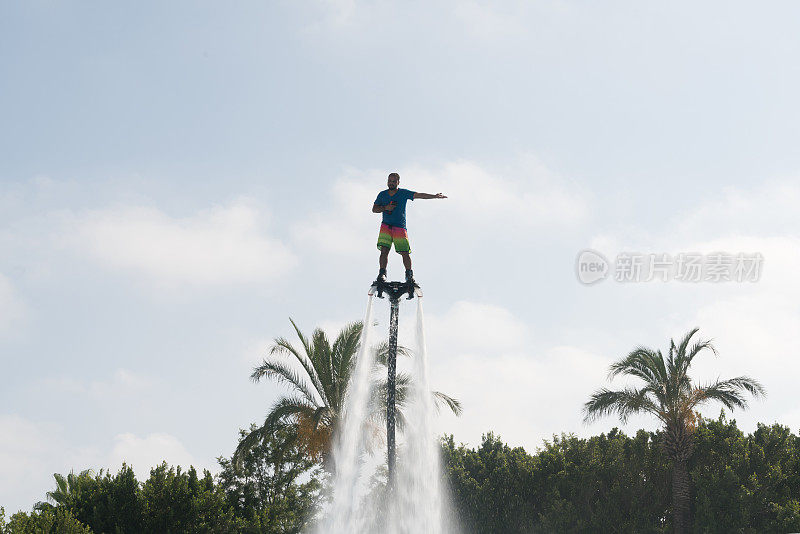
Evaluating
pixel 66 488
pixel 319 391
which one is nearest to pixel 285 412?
pixel 319 391

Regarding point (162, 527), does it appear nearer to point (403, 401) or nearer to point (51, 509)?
point (51, 509)

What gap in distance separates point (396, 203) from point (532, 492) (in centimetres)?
2186

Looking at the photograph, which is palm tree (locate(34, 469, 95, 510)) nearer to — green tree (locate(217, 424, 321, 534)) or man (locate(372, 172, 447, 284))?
green tree (locate(217, 424, 321, 534))

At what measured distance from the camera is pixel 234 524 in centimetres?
2795

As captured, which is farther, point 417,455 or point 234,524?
point 234,524

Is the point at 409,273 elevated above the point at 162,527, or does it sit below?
above

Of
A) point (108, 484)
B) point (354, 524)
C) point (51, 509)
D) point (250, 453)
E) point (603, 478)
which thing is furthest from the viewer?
point (250, 453)

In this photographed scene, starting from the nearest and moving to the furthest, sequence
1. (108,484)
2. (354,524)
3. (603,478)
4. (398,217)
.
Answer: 1. (398,217)
2. (354,524)
3. (108,484)
4. (603,478)

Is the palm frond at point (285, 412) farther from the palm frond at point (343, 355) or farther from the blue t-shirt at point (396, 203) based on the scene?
the blue t-shirt at point (396, 203)

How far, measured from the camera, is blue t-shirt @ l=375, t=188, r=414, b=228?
14.0m

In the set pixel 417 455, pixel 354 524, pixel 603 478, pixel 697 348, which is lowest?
pixel 354 524

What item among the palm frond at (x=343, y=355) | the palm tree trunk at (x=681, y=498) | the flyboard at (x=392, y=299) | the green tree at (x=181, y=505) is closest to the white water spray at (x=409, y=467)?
the flyboard at (x=392, y=299)

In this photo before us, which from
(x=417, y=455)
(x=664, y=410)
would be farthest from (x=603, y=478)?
(x=417, y=455)

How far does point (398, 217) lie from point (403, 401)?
43.0 feet
